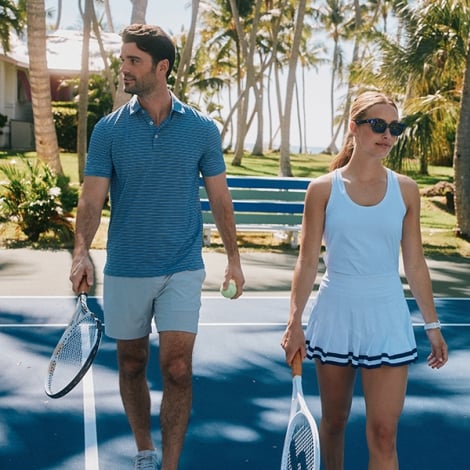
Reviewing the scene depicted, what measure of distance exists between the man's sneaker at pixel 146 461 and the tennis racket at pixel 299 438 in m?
1.14

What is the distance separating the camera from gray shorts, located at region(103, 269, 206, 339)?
442 centimetres

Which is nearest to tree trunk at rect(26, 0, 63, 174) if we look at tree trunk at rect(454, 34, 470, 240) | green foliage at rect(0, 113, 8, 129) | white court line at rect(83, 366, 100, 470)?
tree trunk at rect(454, 34, 470, 240)

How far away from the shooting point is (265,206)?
14672 millimetres

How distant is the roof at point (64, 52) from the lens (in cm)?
3712

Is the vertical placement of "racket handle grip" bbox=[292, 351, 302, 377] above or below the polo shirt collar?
below

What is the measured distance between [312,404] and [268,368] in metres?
0.96

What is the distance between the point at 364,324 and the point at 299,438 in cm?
64

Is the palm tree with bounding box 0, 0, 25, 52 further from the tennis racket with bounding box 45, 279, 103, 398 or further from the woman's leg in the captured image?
the woman's leg

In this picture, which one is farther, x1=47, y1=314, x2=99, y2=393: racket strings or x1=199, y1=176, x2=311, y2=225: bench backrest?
x1=199, y1=176, x2=311, y2=225: bench backrest

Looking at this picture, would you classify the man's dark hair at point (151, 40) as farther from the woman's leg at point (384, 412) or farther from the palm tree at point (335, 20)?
the palm tree at point (335, 20)

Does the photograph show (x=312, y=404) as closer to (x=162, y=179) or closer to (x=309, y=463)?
(x=162, y=179)

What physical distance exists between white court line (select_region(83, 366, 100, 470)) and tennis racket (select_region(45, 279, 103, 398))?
72cm

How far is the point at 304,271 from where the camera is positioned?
157 inches

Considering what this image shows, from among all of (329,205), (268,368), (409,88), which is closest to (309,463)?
(329,205)
